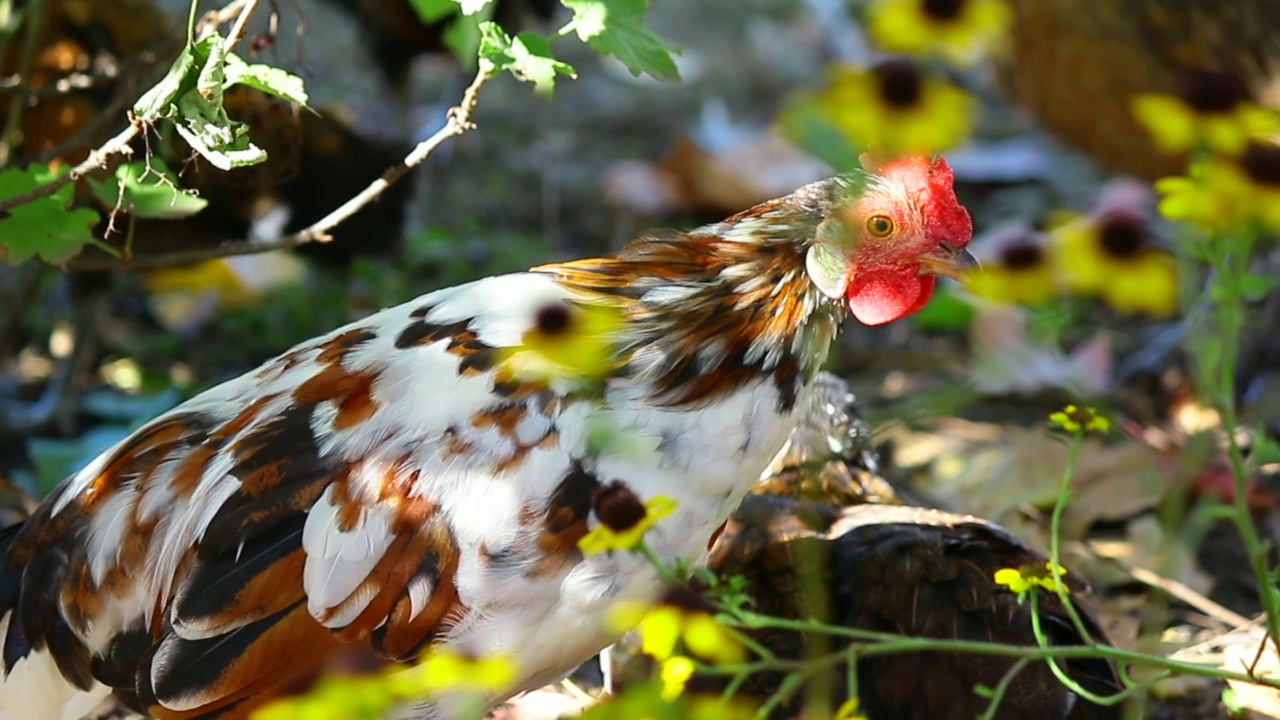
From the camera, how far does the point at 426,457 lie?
6.14ft

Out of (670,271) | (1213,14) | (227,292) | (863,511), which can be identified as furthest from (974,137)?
(670,271)

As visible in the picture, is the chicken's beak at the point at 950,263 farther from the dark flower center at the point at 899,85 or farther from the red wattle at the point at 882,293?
the dark flower center at the point at 899,85

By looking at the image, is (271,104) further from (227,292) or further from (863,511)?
(227,292)

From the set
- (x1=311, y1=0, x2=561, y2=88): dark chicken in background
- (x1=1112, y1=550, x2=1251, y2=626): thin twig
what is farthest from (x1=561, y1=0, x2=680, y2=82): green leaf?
(x1=311, y1=0, x2=561, y2=88): dark chicken in background

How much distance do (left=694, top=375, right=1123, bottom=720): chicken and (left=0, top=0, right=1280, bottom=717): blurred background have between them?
0.71 feet

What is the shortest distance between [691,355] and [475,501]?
36 cm

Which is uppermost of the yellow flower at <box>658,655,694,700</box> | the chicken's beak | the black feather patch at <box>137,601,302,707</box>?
the chicken's beak

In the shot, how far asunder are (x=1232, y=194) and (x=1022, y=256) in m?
0.43

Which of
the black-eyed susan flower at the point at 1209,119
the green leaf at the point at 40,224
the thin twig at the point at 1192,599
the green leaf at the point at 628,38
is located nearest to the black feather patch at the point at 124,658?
the green leaf at the point at 40,224

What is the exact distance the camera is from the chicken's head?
1938 mm

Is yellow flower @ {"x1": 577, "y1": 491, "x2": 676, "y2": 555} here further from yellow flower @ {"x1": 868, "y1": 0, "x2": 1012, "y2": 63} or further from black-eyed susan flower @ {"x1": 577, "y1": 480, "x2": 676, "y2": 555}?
yellow flower @ {"x1": 868, "y1": 0, "x2": 1012, "y2": 63}

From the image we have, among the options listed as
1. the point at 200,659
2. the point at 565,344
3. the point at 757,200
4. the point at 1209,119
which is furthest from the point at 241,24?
the point at 757,200

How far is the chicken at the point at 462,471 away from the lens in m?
1.83

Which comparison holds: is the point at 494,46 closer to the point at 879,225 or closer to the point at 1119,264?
the point at 879,225
